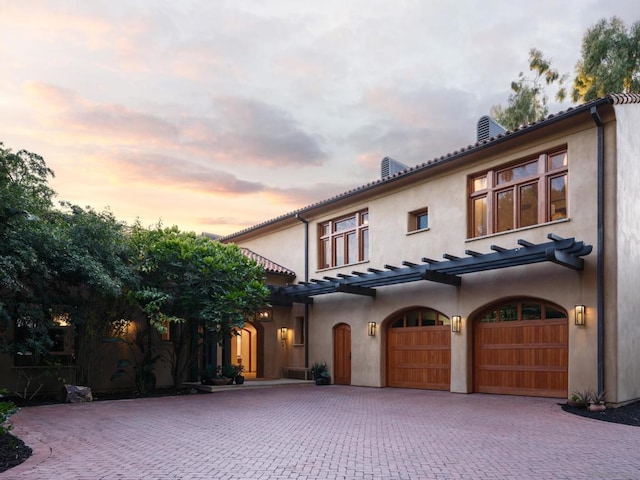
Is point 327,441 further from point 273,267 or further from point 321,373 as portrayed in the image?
point 273,267

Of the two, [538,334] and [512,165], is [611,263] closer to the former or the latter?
[538,334]

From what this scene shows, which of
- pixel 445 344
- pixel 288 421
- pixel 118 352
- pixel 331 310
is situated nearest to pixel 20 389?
pixel 118 352

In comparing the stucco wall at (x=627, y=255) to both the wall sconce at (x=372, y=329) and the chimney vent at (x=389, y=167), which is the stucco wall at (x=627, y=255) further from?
the chimney vent at (x=389, y=167)

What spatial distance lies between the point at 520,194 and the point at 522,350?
3979 mm

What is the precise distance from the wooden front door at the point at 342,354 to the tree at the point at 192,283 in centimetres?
373

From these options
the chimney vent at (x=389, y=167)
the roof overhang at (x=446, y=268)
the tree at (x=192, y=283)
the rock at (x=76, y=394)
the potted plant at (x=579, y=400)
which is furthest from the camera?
the chimney vent at (x=389, y=167)

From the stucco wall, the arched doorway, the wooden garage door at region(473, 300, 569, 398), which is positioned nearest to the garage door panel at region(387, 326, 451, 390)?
the wooden garage door at region(473, 300, 569, 398)

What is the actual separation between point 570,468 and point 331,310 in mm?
13138

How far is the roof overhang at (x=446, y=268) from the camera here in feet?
38.3

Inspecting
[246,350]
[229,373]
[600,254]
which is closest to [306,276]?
[229,373]

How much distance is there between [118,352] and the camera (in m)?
16.4

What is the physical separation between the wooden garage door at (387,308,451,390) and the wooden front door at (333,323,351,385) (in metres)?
1.86

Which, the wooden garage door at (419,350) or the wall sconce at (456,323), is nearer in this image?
the wall sconce at (456,323)

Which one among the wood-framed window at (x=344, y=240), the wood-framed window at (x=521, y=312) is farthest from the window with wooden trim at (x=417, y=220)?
the wood-framed window at (x=521, y=312)
